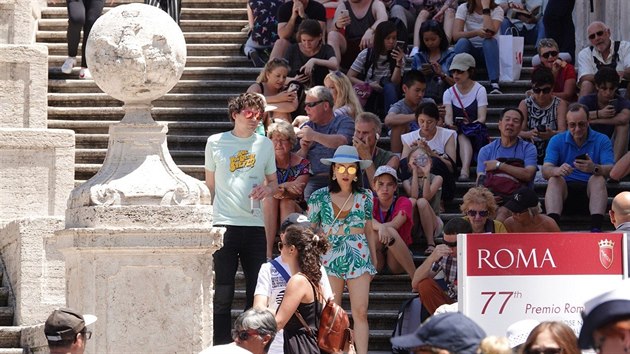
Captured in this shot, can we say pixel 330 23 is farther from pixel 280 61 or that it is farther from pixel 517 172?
pixel 517 172

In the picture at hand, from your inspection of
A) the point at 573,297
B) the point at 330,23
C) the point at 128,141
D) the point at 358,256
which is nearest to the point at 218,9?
the point at 330,23

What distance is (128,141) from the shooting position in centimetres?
1056

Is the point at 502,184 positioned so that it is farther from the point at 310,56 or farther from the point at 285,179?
the point at 310,56

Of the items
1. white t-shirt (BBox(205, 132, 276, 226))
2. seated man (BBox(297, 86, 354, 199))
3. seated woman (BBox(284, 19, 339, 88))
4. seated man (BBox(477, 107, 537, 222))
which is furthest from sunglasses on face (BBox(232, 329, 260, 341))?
seated woman (BBox(284, 19, 339, 88))

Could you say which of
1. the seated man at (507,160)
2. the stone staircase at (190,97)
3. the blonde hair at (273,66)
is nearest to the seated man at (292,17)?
the stone staircase at (190,97)

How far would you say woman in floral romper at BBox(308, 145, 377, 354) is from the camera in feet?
41.7

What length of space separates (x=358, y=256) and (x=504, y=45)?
5.94m

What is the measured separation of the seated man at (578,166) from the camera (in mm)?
14859

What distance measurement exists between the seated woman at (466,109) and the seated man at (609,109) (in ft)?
3.13

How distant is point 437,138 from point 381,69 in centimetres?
191

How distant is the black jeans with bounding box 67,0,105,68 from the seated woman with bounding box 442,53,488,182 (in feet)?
12.1

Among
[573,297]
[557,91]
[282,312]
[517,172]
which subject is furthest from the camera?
[557,91]

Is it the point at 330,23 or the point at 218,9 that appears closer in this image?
the point at 330,23

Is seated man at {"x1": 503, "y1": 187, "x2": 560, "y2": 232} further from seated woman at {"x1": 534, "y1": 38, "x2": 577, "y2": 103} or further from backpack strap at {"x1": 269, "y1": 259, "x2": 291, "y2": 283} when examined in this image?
backpack strap at {"x1": 269, "y1": 259, "x2": 291, "y2": 283}
